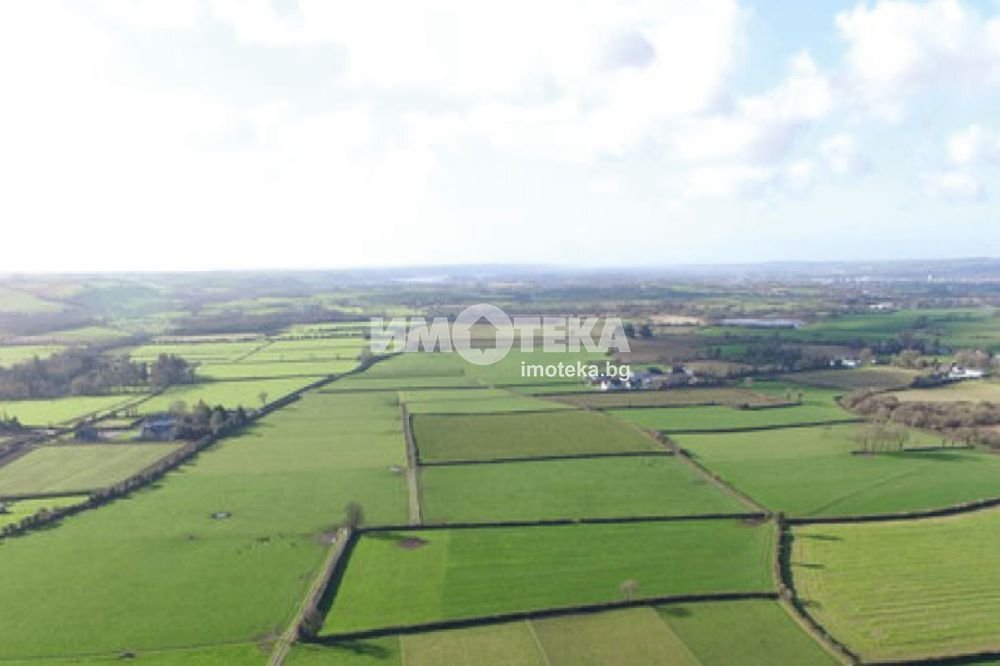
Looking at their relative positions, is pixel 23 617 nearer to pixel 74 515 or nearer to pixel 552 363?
pixel 74 515

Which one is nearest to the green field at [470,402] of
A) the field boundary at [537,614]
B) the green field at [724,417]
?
the green field at [724,417]

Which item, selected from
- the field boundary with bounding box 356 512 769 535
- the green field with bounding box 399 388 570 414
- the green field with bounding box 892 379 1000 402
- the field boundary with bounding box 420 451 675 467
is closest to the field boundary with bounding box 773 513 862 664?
the field boundary with bounding box 356 512 769 535

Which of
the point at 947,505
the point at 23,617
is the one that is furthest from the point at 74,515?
the point at 947,505

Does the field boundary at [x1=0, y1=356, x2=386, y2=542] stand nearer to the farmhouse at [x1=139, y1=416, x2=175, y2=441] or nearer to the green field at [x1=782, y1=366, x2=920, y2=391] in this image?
the farmhouse at [x1=139, y1=416, x2=175, y2=441]

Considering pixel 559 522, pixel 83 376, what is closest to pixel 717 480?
pixel 559 522

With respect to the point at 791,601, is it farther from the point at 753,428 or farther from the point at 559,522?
the point at 753,428

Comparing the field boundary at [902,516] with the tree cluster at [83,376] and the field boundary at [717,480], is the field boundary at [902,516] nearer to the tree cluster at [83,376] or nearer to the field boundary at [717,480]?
the field boundary at [717,480]

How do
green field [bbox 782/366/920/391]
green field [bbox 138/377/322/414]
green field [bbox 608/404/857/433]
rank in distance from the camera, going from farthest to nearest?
green field [bbox 782/366/920/391] → green field [bbox 138/377/322/414] → green field [bbox 608/404/857/433]
